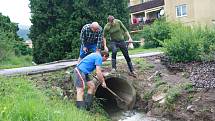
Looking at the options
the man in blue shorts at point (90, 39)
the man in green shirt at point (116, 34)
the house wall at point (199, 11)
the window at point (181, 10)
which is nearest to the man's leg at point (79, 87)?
the man in blue shorts at point (90, 39)

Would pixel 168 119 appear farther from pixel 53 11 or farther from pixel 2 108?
pixel 53 11

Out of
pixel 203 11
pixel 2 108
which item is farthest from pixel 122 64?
pixel 203 11

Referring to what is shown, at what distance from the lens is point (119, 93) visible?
57.6 ft

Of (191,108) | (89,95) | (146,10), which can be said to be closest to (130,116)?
(89,95)

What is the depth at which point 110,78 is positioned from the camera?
16109 mm

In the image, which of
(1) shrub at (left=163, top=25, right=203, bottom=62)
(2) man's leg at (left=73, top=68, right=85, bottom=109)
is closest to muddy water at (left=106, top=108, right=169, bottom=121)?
(2) man's leg at (left=73, top=68, right=85, bottom=109)

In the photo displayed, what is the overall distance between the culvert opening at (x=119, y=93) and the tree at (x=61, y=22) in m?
13.8

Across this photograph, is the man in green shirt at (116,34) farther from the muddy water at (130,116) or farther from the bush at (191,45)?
the bush at (191,45)

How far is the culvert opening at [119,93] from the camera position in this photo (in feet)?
51.5

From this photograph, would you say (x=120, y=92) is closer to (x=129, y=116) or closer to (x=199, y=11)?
(x=129, y=116)

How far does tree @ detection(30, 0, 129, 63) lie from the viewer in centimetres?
3319

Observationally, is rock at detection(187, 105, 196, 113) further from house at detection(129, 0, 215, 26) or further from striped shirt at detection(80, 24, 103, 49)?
house at detection(129, 0, 215, 26)

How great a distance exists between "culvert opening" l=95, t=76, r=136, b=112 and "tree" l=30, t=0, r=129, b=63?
13.8 metres

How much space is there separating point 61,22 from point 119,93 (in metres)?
17.3
